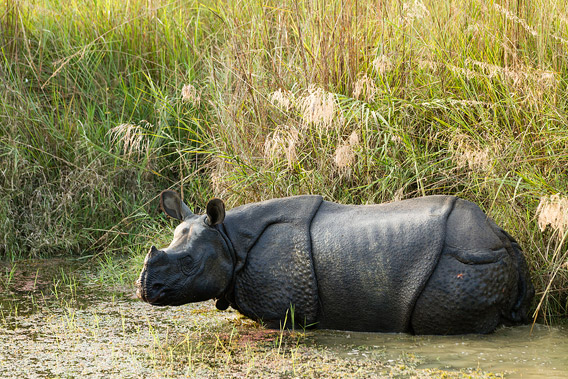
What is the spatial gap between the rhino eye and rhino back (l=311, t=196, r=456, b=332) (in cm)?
63

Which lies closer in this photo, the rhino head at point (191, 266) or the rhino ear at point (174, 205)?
the rhino head at point (191, 266)

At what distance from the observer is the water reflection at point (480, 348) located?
3.61 metres

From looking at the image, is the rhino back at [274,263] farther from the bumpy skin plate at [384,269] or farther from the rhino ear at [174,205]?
the rhino ear at [174,205]

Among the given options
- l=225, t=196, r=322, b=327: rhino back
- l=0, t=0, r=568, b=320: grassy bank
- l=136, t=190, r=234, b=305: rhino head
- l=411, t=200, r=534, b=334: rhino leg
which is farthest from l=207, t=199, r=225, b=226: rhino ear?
l=411, t=200, r=534, b=334: rhino leg

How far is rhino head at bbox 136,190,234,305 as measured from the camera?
410 cm

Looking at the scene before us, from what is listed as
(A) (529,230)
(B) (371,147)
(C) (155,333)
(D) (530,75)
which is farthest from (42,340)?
(D) (530,75)

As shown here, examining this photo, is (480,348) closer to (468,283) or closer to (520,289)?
(468,283)

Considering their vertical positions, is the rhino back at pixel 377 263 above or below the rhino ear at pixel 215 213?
below

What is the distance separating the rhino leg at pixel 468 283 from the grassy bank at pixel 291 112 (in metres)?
0.24

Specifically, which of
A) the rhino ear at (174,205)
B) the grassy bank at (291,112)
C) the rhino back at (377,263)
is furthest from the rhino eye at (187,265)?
the grassy bank at (291,112)

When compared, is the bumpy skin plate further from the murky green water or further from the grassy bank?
the grassy bank

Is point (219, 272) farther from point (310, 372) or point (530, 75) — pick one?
point (530, 75)

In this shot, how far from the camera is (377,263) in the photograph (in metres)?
4.18

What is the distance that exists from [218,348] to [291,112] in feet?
6.38
